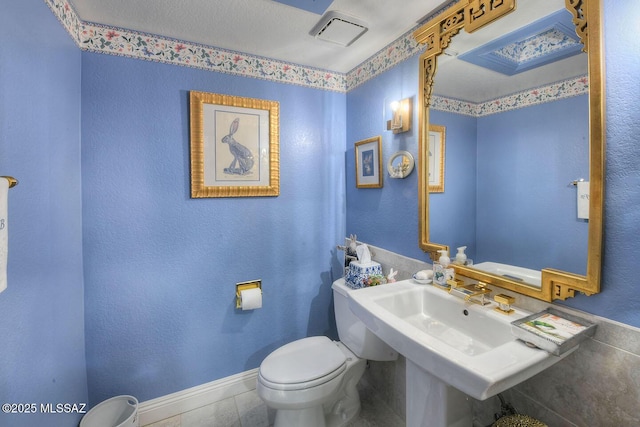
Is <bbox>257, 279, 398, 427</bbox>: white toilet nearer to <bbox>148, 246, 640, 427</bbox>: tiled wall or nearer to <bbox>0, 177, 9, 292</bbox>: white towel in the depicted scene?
<bbox>148, 246, 640, 427</bbox>: tiled wall

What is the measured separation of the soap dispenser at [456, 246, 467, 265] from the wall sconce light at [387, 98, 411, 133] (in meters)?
0.70

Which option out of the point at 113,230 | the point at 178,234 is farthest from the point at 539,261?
the point at 113,230

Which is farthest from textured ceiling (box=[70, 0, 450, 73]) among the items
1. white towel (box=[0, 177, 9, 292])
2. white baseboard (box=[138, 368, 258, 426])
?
white baseboard (box=[138, 368, 258, 426])

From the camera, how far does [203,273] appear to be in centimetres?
179

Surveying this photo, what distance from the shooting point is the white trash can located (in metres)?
1.45

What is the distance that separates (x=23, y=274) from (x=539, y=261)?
1819 millimetres

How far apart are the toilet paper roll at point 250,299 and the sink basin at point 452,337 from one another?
2.72 ft

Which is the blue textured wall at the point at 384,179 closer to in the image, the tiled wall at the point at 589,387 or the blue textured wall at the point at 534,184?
the blue textured wall at the point at 534,184

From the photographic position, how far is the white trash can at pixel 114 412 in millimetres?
1451

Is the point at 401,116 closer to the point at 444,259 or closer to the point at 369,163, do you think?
the point at 369,163

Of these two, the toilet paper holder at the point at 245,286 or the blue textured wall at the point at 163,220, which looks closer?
the blue textured wall at the point at 163,220

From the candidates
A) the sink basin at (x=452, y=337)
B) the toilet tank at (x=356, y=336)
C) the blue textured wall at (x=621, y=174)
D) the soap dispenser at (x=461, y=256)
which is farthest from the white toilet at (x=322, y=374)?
the blue textured wall at (x=621, y=174)

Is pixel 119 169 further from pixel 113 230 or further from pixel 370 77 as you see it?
pixel 370 77

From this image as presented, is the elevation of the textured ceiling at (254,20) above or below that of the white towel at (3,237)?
above
